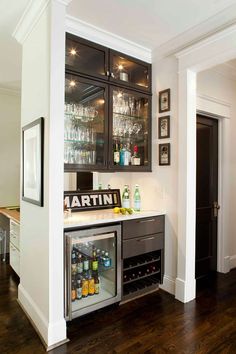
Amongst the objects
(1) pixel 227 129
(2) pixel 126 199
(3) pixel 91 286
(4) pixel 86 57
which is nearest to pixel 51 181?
(3) pixel 91 286

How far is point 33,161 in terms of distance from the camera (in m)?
2.30

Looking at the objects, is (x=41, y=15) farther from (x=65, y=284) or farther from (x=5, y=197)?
(x=5, y=197)

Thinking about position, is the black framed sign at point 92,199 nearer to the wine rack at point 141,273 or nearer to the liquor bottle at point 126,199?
the liquor bottle at point 126,199

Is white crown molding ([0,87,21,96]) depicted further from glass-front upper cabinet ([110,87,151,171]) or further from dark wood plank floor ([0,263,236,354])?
dark wood plank floor ([0,263,236,354])

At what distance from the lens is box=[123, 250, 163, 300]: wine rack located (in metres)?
2.63

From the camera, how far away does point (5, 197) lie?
4.32 metres

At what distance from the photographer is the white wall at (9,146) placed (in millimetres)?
4305

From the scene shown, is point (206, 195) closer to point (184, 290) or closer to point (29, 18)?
point (184, 290)

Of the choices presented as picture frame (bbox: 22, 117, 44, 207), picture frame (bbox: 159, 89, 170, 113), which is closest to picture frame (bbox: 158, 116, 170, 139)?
picture frame (bbox: 159, 89, 170, 113)

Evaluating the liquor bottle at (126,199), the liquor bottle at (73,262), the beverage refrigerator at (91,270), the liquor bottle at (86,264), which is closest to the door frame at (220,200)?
the liquor bottle at (126,199)

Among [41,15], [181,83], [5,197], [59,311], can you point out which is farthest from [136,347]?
[5,197]

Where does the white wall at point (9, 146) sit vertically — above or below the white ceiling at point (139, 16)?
below

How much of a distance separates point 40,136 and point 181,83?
1636mm

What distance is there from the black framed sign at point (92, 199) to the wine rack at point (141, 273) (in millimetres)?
734
